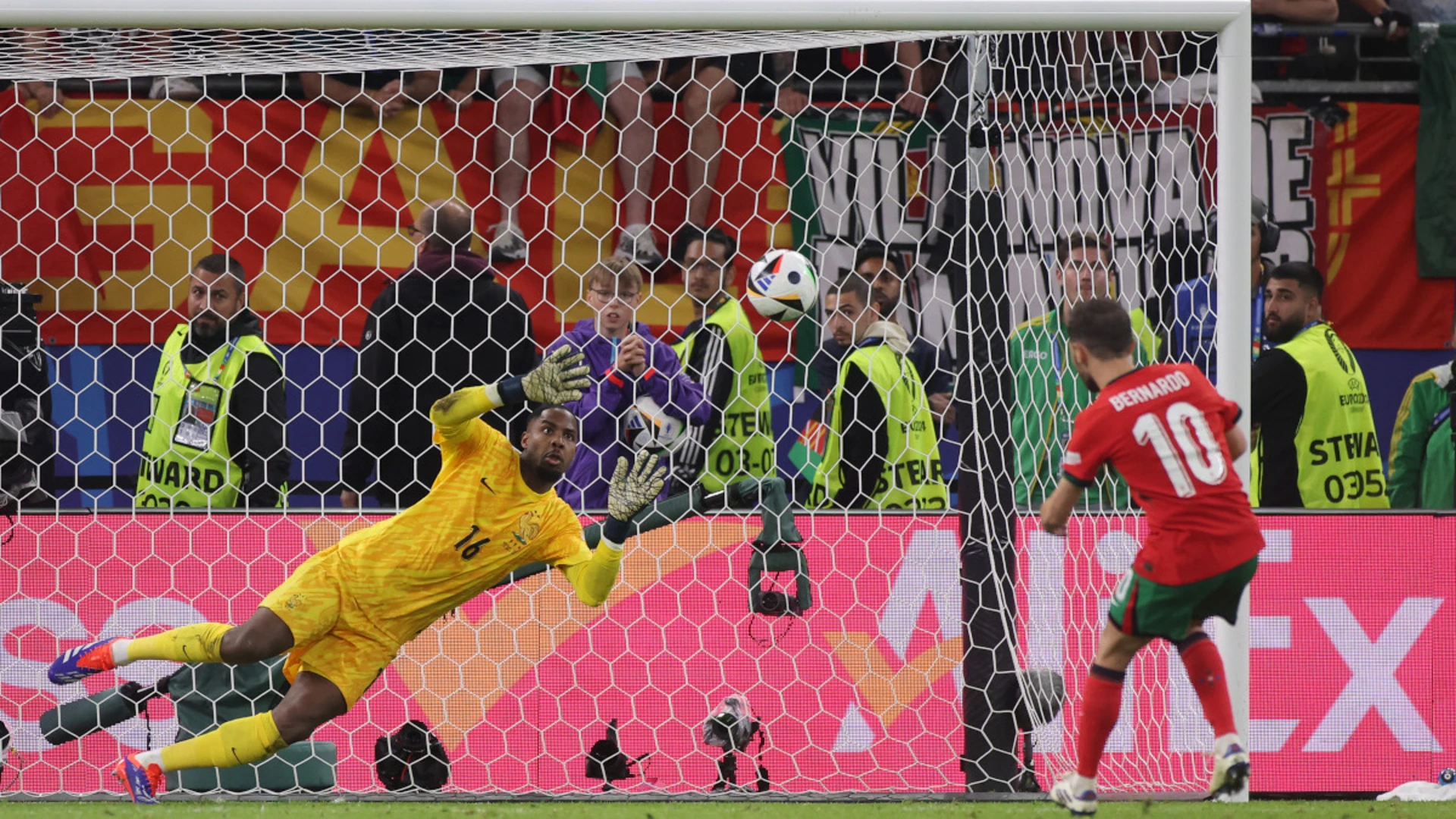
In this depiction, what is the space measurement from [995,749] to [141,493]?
10.0ft

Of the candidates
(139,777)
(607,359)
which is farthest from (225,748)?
(607,359)

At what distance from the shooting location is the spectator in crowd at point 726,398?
5578 mm

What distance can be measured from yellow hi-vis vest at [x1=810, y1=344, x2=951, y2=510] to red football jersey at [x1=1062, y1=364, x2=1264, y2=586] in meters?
1.51

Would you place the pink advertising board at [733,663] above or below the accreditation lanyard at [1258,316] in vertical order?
below

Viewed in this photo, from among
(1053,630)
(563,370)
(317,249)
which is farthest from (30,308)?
(1053,630)

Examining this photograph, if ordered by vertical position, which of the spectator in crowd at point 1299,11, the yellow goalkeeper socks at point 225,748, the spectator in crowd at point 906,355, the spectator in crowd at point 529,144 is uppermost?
the spectator in crowd at point 1299,11

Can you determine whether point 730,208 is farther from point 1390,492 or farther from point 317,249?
point 1390,492

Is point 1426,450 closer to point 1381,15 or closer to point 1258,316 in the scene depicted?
point 1258,316

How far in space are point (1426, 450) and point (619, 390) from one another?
135 inches

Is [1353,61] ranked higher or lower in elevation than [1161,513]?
higher

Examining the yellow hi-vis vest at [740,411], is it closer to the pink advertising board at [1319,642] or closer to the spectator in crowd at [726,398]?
the spectator in crowd at [726,398]

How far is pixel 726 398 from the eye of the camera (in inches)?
226

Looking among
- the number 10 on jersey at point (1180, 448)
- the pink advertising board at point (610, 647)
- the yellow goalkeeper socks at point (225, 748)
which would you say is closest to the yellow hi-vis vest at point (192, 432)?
the pink advertising board at point (610, 647)

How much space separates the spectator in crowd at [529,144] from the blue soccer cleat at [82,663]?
8.16 feet
